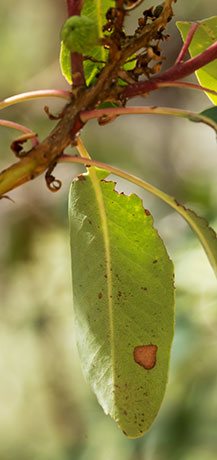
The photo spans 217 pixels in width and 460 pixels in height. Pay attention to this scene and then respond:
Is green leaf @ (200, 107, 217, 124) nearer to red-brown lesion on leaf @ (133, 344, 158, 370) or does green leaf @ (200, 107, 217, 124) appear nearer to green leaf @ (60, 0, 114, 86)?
green leaf @ (60, 0, 114, 86)

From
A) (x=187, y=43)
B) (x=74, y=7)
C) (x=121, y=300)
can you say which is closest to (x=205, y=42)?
(x=187, y=43)

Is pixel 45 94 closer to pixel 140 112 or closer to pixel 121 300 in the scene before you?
pixel 140 112

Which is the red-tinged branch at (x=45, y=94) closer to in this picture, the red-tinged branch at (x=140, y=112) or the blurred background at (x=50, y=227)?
the red-tinged branch at (x=140, y=112)

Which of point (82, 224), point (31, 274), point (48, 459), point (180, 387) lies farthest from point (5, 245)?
point (82, 224)

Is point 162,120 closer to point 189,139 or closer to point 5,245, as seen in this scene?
point 189,139

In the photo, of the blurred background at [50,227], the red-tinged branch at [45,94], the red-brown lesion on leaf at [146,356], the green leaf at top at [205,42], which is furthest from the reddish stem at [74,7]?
the blurred background at [50,227]

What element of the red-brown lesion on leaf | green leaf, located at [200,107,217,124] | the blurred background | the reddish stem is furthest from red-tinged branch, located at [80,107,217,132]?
the blurred background
